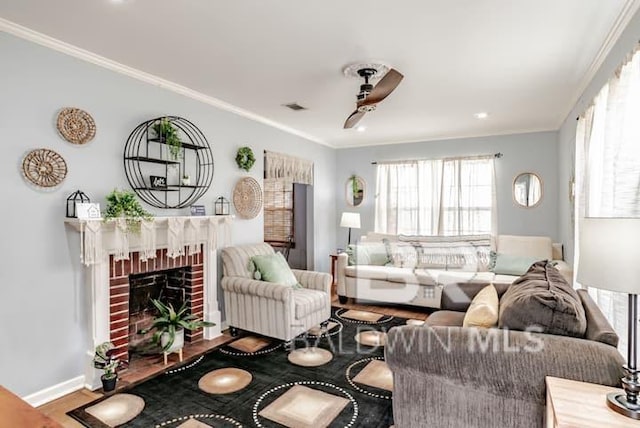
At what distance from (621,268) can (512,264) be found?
3.73 metres

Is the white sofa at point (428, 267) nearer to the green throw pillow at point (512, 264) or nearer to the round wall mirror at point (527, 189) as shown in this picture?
the green throw pillow at point (512, 264)

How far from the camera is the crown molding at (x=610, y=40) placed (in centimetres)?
211

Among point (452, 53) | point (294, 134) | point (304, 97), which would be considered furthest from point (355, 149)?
point (452, 53)

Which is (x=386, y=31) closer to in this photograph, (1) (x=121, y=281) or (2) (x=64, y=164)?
(2) (x=64, y=164)

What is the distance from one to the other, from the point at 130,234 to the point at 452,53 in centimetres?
294

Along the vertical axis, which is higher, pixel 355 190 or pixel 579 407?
pixel 355 190

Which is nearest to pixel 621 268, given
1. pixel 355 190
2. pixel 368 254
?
pixel 368 254

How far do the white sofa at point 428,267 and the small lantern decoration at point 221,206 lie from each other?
193cm

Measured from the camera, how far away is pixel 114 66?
2.99 metres

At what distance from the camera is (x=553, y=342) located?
164cm

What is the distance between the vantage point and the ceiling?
2.17m

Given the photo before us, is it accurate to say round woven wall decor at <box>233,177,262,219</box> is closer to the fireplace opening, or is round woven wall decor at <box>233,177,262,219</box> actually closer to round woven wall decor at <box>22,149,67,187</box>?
the fireplace opening

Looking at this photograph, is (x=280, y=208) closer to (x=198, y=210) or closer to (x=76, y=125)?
(x=198, y=210)

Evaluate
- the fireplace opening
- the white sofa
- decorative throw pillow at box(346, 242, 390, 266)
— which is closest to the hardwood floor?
the fireplace opening
